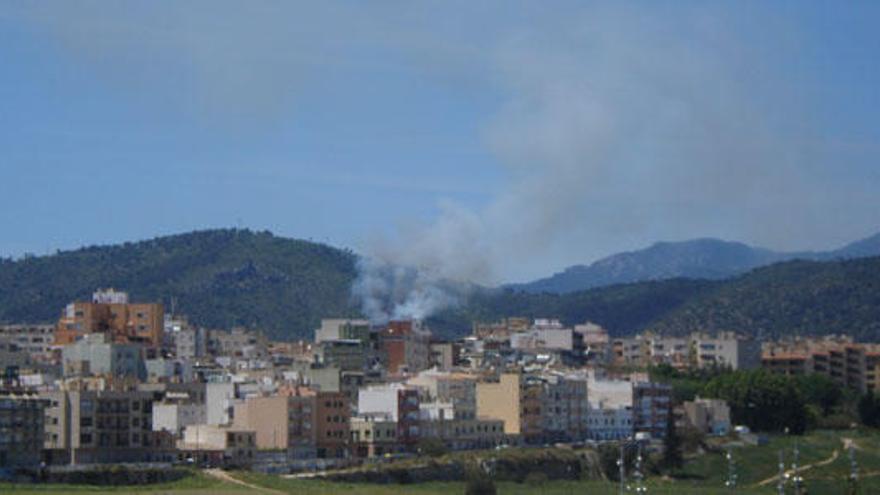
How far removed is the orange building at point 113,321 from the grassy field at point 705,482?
1395 inches

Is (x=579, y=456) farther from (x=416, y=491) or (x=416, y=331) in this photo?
(x=416, y=331)

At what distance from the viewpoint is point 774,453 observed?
9206cm

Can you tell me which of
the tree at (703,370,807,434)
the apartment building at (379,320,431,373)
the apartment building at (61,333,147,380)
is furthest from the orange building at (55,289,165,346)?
the tree at (703,370,807,434)

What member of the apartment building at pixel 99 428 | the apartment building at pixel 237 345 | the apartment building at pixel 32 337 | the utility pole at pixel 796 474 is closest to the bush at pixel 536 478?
the utility pole at pixel 796 474

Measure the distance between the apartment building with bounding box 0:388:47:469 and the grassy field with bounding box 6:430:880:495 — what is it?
409 cm

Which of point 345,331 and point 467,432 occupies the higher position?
point 345,331

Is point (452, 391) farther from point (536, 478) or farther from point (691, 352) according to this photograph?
point (691, 352)

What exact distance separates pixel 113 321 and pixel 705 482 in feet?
139

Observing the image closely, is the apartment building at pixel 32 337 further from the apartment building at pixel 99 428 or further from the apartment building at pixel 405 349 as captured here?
the apartment building at pixel 99 428

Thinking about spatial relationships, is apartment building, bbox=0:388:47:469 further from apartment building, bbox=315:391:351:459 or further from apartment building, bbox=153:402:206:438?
apartment building, bbox=315:391:351:459

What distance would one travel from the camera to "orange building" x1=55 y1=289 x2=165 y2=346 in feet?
374

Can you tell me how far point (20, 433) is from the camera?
2736 inches

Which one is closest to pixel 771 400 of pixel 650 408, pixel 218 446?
pixel 650 408

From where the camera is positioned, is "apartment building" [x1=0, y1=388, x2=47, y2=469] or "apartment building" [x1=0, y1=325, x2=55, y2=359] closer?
"apartment building" [x1=0, y1=388, x2=47, y2=469]
